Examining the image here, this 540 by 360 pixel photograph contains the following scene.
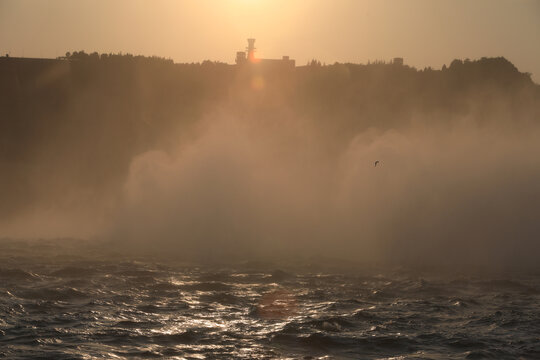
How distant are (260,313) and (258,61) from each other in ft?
179

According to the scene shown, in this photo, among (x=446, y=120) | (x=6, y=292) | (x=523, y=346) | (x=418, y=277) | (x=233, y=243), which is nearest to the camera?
(x=523, y=346)

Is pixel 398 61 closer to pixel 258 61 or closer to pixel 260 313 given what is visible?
pixel 258 61

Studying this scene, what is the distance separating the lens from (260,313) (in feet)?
54.6

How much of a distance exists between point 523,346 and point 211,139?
2682 centimetres

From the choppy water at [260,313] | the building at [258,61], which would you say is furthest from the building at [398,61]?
the choppy water at [260,313]

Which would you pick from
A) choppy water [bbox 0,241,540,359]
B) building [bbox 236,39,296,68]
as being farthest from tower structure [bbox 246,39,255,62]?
choppy water [bbox 0,241,540,359]

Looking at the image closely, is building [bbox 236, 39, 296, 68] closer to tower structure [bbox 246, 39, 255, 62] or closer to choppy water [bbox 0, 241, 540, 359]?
tower structure [bbox 246, 39, 255, 62]

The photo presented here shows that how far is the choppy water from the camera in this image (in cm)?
1397

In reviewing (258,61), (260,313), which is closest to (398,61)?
(258,61)

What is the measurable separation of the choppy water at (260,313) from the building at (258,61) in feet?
156

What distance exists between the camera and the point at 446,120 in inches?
2375

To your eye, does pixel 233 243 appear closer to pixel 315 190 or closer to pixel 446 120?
pixel 315 190

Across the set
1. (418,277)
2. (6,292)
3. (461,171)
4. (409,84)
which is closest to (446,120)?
(409,84)

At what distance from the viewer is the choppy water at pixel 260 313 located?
14.0m
